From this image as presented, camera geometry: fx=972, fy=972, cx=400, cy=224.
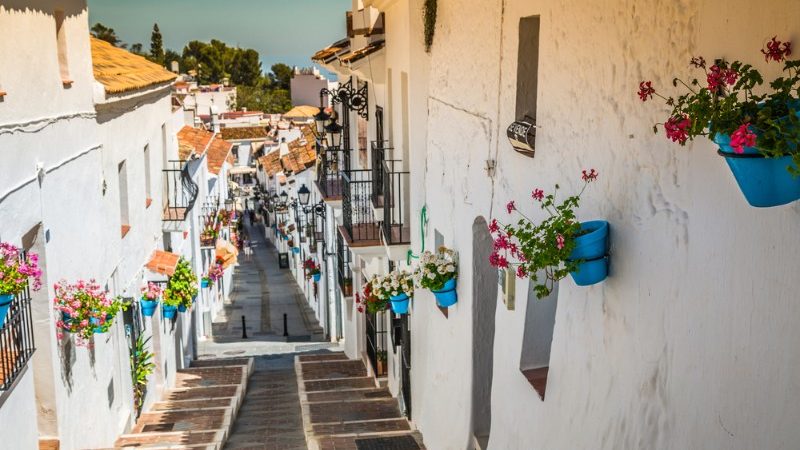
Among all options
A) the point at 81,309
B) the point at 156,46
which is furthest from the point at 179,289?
the point at 156,46

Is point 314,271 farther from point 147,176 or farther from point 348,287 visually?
point 147,176

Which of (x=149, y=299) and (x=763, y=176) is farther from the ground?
(x=763, y=176)

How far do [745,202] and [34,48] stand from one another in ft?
29.1

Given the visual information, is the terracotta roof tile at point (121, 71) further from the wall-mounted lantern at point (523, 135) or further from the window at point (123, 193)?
the wall-mounted lantern at point (523, 135)

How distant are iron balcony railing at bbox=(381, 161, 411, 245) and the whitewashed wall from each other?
4864 millimetres

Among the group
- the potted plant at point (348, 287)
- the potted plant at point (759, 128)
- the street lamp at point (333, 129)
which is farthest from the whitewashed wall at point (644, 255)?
the potted plant at point (348, 287)

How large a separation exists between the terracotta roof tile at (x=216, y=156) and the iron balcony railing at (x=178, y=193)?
12.0 meters

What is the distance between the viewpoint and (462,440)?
10.6 m

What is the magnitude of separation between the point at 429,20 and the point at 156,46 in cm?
9517

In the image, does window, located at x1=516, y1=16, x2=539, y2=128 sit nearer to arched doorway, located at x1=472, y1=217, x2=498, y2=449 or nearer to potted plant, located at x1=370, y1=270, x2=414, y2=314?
arched doorway, located at x1=472, y1=217, x2=498, y2=449

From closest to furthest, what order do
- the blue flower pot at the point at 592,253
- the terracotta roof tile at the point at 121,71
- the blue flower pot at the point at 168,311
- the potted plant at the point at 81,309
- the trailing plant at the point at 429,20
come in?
the blue flower pot at the point at 592,253 < the potted plant at the point at 81,309 < the trailing plant at the point at 429,20 < the terracotta roof tile at the point at 121,71 < the blue flower pot at the point at 168,311

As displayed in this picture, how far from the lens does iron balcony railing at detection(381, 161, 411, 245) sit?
45.4 feet

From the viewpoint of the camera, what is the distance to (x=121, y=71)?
17094 mm

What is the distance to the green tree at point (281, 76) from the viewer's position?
120 meters
